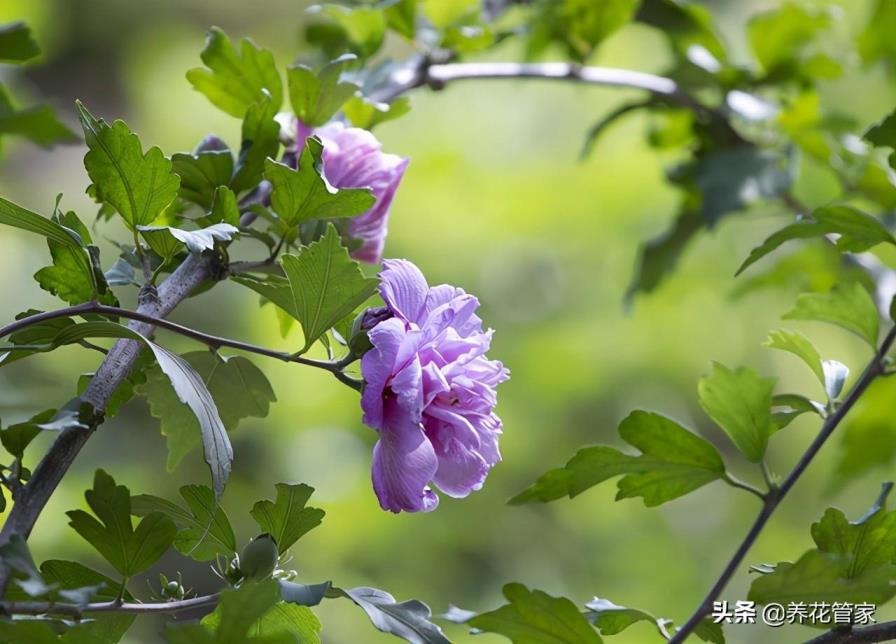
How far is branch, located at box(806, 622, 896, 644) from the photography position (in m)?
0.31

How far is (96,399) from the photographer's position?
28 cm

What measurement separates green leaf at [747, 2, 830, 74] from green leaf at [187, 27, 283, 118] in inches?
15.1

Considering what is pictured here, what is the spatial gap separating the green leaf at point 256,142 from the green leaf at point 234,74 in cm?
3

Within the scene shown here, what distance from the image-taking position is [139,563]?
0.30m

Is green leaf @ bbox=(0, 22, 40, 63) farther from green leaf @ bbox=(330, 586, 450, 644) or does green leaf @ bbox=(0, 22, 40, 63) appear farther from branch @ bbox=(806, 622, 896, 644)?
branch @ bbox=(806, 622, 896, 644)

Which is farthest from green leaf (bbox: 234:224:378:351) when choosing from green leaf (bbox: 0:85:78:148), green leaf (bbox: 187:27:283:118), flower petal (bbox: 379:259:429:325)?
green leaf (bbox: 0:85:78:148)

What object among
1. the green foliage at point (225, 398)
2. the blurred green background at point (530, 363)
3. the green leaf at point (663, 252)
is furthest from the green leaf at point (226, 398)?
the blurred green background at point (530, 363)

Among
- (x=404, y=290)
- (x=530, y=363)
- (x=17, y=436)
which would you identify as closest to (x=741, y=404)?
(x=404, y=290)

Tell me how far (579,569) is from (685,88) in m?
0.82

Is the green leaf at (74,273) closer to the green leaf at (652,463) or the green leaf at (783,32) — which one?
the green leaf at (652,463)

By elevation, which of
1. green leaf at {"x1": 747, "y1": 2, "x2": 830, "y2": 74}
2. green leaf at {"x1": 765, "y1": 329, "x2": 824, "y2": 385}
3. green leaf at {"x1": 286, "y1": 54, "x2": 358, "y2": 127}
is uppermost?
green leaf at {"x1": 747, "y1": 2, "x2": 830, "y2": 74}

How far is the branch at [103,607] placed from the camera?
0.81 feet

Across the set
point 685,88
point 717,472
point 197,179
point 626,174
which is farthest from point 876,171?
point 626,174

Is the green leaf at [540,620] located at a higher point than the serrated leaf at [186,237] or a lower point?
lower
